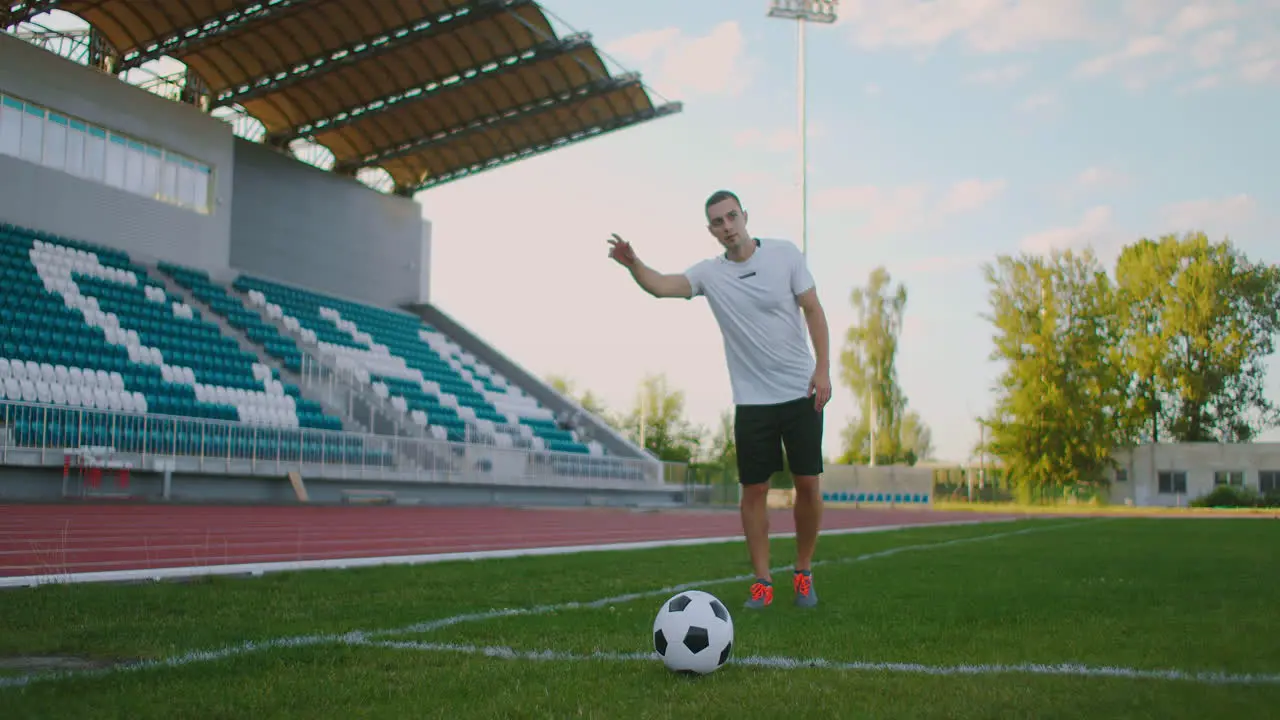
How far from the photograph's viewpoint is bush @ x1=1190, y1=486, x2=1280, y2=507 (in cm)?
3688

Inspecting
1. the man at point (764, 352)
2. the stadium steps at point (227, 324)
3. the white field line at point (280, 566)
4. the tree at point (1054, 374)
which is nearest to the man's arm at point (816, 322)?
the man at point (764, 352)

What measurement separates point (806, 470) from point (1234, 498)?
39.0 m

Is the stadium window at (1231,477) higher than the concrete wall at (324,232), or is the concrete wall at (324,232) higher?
the concrete wall at (324,232)

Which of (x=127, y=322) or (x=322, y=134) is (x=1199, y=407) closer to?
(x=322, y=134)

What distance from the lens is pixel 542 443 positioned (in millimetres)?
28844

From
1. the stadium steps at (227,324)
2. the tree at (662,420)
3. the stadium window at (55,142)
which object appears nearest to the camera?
the stadium window at (55,142)

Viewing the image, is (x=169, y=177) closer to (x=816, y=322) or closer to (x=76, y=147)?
(x=76, y=147)

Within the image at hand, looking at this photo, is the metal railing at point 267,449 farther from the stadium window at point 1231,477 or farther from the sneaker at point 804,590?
the stadium window at point 1231,477

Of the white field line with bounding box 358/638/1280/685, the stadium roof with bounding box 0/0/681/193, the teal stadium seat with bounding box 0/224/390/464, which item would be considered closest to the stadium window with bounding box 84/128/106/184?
the teal stadium seat with bounding box 0/224/390/464

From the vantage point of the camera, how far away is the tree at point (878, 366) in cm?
5634

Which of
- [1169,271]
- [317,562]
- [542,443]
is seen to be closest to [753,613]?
[317,562]

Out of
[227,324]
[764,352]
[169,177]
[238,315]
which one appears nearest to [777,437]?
[764,352]

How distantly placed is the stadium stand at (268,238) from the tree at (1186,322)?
107 feet

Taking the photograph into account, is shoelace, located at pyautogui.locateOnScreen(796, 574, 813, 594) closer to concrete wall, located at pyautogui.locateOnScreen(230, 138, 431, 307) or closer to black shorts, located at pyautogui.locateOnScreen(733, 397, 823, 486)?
black shorts, located at pyautogui.locateOnScreen(733, 397, 823, 486)
